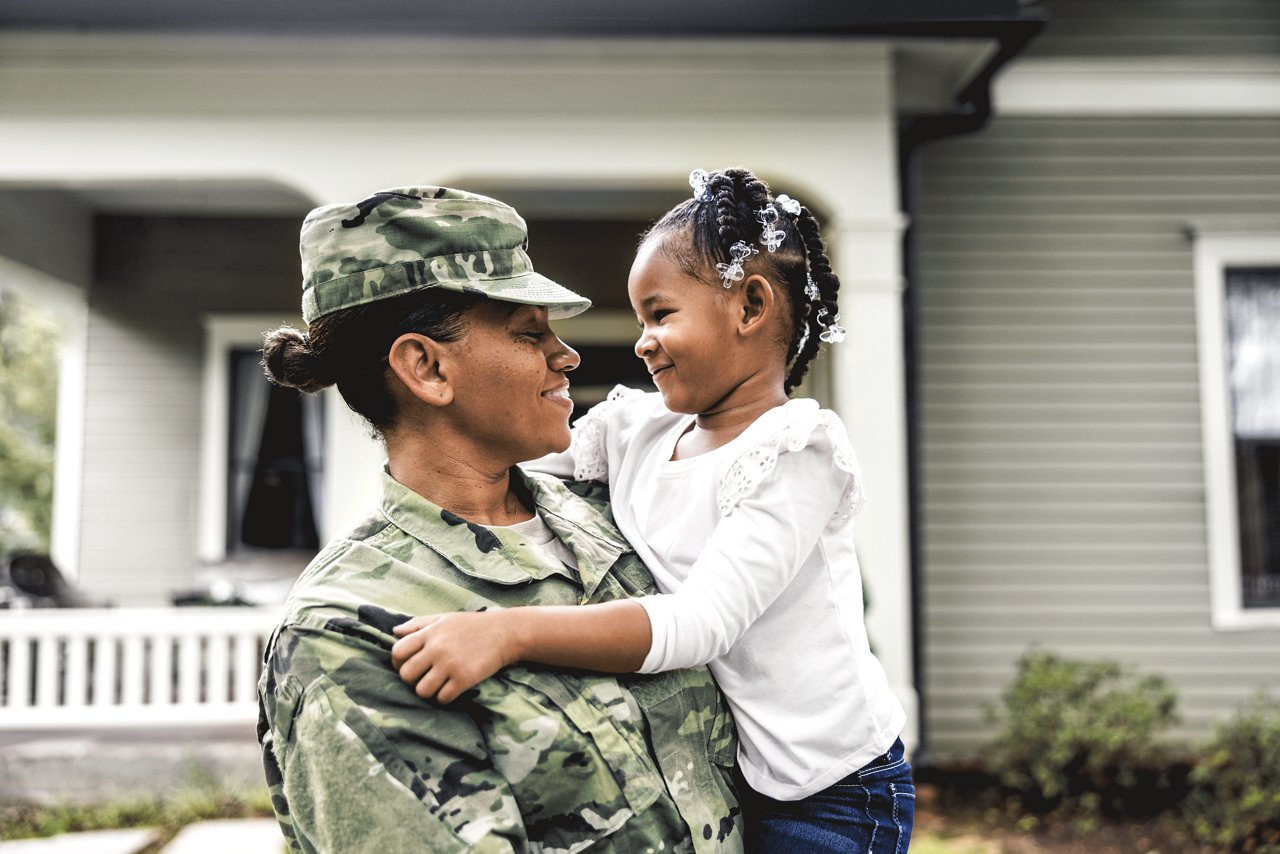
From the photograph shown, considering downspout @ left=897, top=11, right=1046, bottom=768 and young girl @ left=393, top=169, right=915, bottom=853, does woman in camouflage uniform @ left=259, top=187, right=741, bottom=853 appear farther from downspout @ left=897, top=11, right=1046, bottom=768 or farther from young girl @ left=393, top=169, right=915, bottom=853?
downspout @ left=897, top=11, right=1046, bottom=768

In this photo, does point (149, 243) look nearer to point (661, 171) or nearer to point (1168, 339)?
point (661, 171)

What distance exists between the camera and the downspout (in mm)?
5996

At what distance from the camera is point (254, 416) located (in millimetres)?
8148

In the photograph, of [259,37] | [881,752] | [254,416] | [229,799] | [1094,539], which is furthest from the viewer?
[254,416]

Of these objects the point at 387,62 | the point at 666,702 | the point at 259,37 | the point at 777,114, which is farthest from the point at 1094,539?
the point at 666,702

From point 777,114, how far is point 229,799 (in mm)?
4229

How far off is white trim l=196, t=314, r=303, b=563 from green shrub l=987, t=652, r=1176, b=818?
208 inches

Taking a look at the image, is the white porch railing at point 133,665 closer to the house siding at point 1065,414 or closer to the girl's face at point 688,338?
the house siding at point 1065,414

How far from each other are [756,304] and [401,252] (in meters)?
0.60

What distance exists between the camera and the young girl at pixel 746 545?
4.65 feet

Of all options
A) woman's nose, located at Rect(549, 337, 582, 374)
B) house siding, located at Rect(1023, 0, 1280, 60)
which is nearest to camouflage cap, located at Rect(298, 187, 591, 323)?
A: woman's nose, located at Rect(549, 337, 582, 374)

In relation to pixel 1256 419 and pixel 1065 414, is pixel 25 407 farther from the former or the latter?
pixel 1256 419

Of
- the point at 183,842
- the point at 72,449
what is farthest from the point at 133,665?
the point at 72,449

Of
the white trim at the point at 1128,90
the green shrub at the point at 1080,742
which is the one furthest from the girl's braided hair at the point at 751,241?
the white trim at the point at 1128,90
